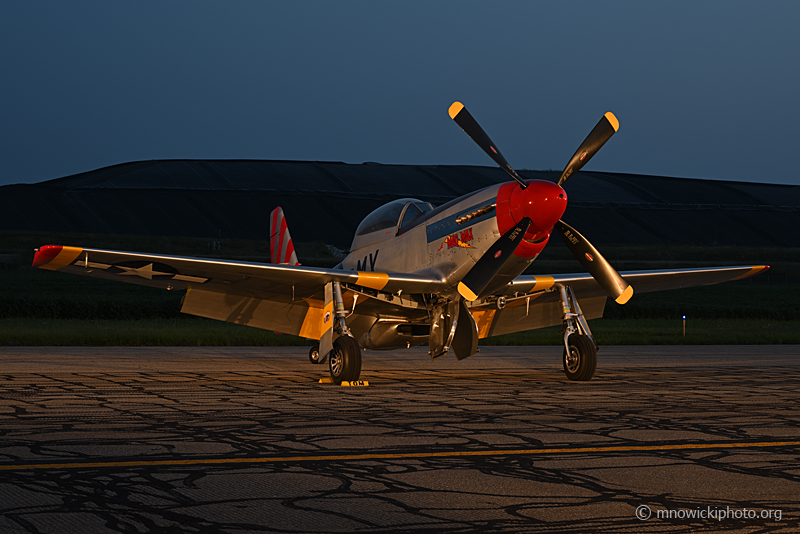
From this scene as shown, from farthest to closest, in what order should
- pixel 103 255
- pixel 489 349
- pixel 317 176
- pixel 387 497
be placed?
1. pixel 317 176
2. pixel 489 349
3. pixel 103 255
4. pixel 387 497

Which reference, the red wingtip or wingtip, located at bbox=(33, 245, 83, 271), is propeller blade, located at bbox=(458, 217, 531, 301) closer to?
wingtip, located at bbox=(33, 245, 83, 271)

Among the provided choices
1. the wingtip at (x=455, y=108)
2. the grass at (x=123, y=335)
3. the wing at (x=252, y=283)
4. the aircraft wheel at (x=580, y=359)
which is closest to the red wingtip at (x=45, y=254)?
the wing at (x=252, y=283)

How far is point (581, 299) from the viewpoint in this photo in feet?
53.7

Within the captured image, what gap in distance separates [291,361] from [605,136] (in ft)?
26.7

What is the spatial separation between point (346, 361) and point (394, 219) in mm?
Result: 3026

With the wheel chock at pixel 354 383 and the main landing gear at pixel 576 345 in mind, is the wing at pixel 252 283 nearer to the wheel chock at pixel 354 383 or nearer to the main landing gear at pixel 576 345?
the wheel chock at pixel 354 383

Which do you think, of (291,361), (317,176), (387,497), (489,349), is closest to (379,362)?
(291,361)

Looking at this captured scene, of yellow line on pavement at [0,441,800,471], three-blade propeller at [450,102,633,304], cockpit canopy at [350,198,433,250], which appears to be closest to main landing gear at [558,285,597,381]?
three-blade propeller at [450,102,633,304]

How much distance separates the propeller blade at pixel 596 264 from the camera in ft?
40.6

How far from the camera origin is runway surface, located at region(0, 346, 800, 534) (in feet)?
14.5

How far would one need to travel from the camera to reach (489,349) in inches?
826

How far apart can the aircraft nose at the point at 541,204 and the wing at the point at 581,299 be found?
3.17 m

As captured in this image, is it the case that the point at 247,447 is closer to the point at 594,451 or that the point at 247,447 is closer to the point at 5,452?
the point at 5,452

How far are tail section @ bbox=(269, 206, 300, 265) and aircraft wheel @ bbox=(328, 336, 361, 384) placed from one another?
6006 millimetres
